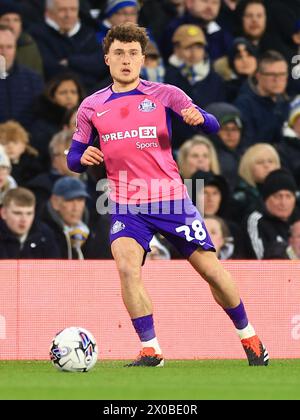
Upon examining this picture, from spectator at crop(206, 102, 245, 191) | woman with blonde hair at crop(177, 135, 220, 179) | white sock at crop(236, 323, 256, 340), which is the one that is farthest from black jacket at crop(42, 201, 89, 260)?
white sock at crop(236, 323, 256, 340)

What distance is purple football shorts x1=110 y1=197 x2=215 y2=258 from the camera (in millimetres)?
10867

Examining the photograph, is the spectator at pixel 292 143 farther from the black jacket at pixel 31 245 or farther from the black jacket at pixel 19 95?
the black jacket at pixel 31 245

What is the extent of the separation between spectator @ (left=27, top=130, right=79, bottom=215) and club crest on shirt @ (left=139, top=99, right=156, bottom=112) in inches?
181

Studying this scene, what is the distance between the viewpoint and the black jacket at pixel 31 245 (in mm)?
14281

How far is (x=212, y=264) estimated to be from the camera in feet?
35.8

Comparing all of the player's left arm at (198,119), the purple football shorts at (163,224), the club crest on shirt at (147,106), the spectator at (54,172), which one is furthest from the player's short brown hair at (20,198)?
the player's left arm at (198,119)

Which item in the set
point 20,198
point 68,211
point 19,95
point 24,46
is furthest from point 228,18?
point 20,198

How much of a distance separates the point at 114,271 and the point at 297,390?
365cm

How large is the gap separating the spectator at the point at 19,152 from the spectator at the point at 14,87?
491 mm

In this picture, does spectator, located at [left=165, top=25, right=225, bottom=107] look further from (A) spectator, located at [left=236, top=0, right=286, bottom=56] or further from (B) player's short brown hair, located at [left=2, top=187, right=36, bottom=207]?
(B) player's short brown hair, located at [left=2, top=187, right=36, bottom=207]

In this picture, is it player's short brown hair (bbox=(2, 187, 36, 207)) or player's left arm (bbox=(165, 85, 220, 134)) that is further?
player's short brown hair (bbox=(2, 187, 36, 207))

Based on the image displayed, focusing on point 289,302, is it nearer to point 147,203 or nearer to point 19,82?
point 147,203

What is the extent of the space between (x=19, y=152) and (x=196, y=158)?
6.34 ft

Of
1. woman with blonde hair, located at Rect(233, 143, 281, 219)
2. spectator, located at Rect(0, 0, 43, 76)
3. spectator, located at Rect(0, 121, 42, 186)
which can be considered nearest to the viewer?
spectator, located at Rect(0, 121, 42, 186)
